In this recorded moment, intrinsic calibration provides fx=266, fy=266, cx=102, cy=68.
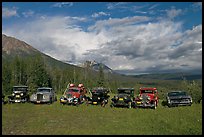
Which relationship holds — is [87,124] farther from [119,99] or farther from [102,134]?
[119,99]

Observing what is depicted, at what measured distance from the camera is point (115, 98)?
88.5 feet

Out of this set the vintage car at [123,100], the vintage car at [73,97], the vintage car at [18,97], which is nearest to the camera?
the vintage car at [123,100]

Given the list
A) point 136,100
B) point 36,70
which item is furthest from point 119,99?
point 36,70

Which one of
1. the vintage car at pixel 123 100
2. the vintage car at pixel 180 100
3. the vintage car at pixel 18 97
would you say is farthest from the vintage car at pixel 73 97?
the vintage car at pixel 180 100

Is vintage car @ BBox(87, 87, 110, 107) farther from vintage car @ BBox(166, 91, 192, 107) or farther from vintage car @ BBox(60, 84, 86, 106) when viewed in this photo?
vintage car @ BBox(166, 91, 192, 107)

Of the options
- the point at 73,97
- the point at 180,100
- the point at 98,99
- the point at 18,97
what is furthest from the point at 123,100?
the point at 18,97

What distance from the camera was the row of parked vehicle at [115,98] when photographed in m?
26.6

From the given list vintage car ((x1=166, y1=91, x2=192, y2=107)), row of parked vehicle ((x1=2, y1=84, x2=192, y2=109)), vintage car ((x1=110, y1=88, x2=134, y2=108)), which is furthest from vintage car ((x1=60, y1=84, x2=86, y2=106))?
vintage car ((x1=166, y1=91, x2=192, y2=107))

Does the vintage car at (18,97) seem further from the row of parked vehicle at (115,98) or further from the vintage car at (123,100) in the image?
the vintage car at (123,100)

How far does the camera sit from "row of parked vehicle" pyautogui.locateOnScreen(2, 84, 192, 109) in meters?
26.6

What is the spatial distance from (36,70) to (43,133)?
2260 inches

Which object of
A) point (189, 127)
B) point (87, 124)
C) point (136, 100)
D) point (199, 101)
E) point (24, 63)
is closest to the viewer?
point (189, 127)

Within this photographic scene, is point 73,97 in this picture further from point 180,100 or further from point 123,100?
point 180,100

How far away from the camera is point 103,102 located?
2817 cm
